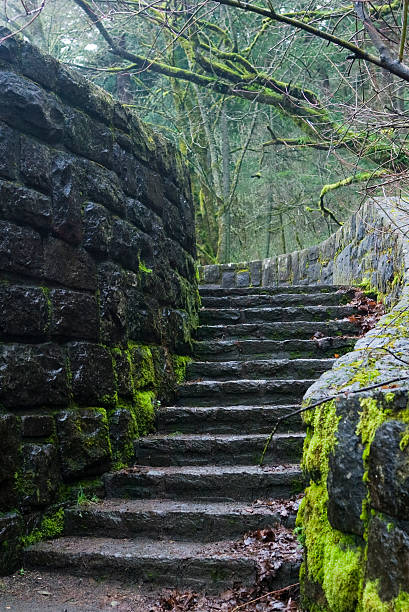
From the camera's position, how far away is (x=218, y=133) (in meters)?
13.5

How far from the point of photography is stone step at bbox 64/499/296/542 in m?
3.32

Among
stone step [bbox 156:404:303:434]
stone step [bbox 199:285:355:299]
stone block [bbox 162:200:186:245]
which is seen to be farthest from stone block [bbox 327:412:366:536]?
stone step [bbox 199:285:355:299]

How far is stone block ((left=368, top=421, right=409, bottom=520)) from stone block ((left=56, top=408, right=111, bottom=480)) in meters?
2.24

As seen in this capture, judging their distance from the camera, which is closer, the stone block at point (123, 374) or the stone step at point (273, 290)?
the stone block at point (123, 374)

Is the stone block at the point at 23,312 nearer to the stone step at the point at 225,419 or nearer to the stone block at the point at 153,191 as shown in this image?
the stone step at the point at 225,419

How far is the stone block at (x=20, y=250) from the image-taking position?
3.38m

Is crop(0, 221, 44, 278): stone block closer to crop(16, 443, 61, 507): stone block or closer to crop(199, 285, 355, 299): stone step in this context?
crop(16, 443, 61, 507): stone block

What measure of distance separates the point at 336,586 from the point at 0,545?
188 cm

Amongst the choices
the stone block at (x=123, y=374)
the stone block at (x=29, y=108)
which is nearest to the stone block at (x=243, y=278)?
the stone block at (x=123, y=374)

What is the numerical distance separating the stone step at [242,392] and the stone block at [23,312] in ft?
5.77

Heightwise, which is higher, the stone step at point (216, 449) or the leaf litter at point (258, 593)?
the stone step at point (216, 449)

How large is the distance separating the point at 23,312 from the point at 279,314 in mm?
3346

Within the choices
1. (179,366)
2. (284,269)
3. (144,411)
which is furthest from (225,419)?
(284,269)

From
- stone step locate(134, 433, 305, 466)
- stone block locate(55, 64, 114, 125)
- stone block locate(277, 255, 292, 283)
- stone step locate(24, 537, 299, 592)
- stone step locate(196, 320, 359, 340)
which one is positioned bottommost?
stone step locate(24, 537, 299, 592)
